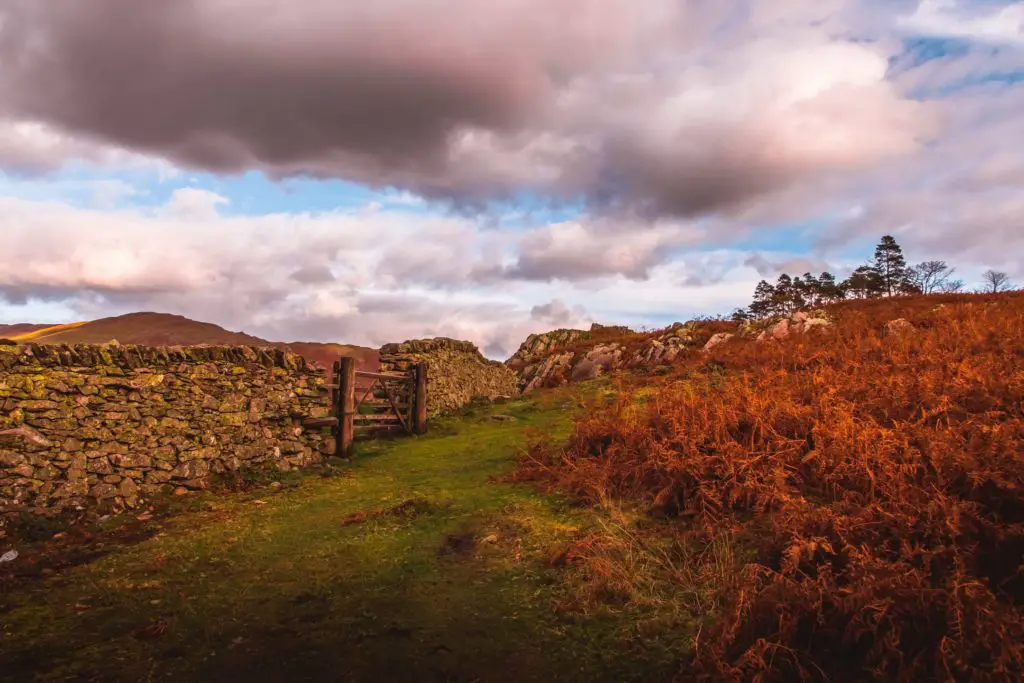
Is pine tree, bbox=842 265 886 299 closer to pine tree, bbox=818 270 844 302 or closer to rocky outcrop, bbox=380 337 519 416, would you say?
pine tree, bbox=818 270 844 302

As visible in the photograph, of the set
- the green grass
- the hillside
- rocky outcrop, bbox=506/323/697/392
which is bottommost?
the green grass

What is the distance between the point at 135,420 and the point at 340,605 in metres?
7.13

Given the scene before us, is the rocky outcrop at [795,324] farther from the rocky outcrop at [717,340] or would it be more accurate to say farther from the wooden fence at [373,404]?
the wooden fence at [373,404]

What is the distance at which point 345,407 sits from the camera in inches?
564

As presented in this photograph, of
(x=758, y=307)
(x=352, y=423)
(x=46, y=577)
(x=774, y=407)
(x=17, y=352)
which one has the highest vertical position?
(x=758, y=307)

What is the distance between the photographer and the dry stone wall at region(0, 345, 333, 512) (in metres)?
9.34

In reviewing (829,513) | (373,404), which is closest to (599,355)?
(373,404)

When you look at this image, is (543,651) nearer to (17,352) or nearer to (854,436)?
(854,436)

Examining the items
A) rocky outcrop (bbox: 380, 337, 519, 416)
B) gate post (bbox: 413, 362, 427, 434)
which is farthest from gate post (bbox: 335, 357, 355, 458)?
rocky outcrop (bbox: 380, 337, 519, 416)

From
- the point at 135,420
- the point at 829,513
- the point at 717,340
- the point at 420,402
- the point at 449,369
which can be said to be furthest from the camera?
the point at 717,340

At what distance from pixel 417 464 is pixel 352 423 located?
2.68 metres

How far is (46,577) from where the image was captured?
23.2 feet

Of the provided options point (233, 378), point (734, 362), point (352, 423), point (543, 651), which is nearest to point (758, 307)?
point (734, 362)

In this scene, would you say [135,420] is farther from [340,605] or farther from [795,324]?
[795,324]
